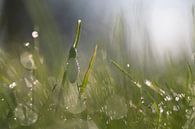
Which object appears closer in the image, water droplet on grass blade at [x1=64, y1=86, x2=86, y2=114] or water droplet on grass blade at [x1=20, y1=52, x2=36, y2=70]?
water droplet on grass blade at [x1=64, y1=86, x2=86, y2=114]

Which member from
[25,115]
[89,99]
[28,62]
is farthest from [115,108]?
[28,62]

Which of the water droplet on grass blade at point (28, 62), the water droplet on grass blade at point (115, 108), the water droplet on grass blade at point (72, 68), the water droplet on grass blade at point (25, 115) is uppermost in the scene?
the water droplet on grass blade at point (72, 68)

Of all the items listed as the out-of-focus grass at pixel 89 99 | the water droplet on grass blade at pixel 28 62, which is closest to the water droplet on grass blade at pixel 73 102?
the out-of-focus grass at pixel 89 99

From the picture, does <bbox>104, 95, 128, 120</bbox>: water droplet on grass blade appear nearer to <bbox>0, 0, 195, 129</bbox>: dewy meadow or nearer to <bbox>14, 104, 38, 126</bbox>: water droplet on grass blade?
<bbox>0, 0, 195, 129</bbox>: dewy meadow

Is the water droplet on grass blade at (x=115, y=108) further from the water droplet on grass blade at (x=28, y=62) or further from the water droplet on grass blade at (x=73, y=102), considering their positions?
the water droplet on grass blade at (x=28, y=62)

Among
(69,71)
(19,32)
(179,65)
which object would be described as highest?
(69,71)

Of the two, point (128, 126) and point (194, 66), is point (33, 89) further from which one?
point (194, 66)

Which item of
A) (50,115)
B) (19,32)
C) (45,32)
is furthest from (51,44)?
(19,32)

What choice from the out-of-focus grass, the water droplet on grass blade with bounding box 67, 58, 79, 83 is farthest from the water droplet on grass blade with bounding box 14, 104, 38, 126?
the water droplet on grass blade with bounding box 67, 58, 79, 83

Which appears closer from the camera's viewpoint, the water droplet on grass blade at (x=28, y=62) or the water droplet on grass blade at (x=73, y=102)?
the water droplet on grass blade at (x=73, y=102)
